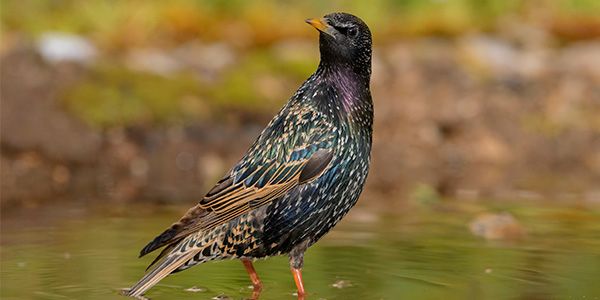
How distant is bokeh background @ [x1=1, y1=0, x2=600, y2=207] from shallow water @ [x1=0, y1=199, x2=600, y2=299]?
135cm

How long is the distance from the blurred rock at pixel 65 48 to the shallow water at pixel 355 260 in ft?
10.9

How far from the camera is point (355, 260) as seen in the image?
712 centimetres

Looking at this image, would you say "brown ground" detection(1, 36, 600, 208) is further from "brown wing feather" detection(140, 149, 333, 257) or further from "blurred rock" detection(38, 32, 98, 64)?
"brown wing feather" detection(140, 149, 333, 257)

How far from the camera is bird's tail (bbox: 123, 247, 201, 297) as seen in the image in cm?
600

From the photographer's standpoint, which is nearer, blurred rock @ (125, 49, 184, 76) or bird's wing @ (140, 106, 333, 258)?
bird's wing @ (140, 106, 333, 258)

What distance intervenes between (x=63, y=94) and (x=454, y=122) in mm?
3948

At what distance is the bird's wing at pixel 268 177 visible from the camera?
20.4ft

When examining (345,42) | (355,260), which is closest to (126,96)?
A: (355,260)

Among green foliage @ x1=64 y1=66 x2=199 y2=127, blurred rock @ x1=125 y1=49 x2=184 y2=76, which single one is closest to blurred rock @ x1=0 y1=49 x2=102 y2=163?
green foliage @ x1=64 y1=66 x2=199 y2=127

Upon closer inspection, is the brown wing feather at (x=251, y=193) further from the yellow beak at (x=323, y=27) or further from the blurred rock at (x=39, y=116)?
the blurred rock at (x=39, y=116)

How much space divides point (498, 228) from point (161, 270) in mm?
2754

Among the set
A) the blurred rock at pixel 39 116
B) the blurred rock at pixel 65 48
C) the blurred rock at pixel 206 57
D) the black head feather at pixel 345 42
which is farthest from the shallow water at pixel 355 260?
the blurred rock at pixel 206 57

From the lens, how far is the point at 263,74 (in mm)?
12664

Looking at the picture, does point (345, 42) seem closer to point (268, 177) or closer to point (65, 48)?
point (268, 177)
